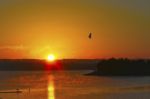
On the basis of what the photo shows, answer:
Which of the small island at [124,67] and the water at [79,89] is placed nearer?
the water at [79,89]

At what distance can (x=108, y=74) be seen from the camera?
137 meters

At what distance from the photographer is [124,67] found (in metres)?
135

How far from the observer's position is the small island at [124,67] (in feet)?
442

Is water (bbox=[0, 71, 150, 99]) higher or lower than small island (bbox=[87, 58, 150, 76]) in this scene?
lower

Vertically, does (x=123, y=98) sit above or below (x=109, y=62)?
below

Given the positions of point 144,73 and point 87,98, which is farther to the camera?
point 144,73

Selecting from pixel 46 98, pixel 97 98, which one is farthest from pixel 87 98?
pixel 46 98

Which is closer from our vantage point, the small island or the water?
the water

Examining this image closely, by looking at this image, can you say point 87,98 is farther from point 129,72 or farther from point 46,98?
point 129,72

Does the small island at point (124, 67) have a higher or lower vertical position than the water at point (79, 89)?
higher

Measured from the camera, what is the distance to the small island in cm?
13469

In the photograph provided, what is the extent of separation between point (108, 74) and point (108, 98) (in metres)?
83.0

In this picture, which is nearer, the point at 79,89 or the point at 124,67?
the point at 79,89

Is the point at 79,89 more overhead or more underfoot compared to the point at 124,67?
more underfoot
